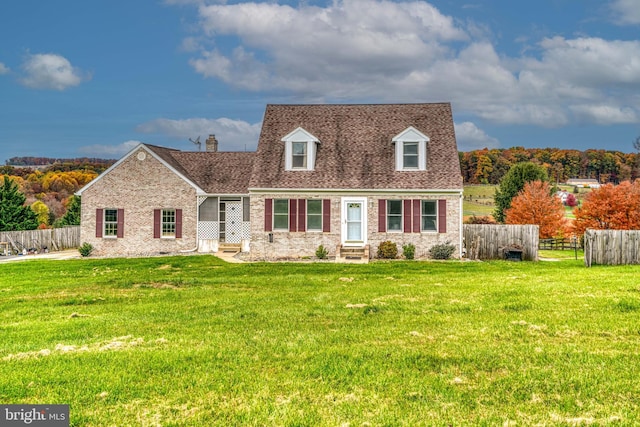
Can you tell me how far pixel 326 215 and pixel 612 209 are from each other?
1362 inches

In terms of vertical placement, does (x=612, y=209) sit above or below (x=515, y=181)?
below

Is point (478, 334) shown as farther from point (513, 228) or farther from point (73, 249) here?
point (73, 249)

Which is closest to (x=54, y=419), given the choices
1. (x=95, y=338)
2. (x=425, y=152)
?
(x=95, y=338)

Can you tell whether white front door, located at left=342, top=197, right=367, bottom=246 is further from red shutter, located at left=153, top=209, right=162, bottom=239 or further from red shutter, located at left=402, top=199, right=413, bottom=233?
red shutter, located at left=153, top=209, right=162, bottom=239

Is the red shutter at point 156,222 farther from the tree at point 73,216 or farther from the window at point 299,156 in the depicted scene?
the tree at point 73,216

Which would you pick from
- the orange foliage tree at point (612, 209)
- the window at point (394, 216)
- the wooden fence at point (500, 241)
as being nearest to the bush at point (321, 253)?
the window at point (394, 216)

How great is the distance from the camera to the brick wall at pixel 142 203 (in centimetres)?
2880

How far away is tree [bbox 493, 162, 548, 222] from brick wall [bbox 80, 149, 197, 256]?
147ft

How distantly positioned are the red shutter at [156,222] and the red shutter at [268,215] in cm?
676

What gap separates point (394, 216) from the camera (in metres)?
25.6

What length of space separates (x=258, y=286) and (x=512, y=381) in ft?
33.3

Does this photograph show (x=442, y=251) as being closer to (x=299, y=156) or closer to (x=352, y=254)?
(x=352, y=254)

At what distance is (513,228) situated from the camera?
25.7m
